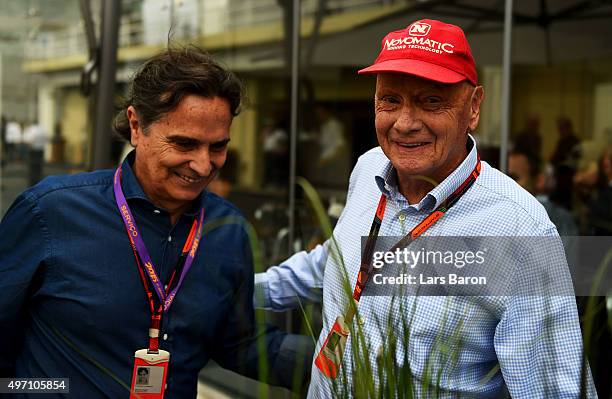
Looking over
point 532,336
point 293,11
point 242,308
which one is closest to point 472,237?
point 532,336

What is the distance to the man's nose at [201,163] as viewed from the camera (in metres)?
2.11

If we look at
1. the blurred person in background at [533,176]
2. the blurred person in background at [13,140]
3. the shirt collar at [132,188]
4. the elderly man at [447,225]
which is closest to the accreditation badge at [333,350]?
the elderly man at [447,225]

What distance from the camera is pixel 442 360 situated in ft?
4.36

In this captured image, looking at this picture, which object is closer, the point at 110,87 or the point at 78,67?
the point at 110,87

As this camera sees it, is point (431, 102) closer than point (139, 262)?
Yes

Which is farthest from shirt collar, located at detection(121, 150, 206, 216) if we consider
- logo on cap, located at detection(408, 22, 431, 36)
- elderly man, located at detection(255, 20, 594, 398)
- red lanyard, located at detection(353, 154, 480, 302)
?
logo on cap, located at detection(408, 22, 431, 36)

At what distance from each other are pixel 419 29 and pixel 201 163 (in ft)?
2.03

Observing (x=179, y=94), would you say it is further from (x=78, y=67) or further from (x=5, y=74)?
(x=5, y=74)

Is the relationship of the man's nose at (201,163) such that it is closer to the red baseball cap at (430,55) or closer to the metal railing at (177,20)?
the red baseball cap at (430,55)

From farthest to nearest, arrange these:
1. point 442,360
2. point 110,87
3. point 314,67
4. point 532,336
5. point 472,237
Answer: point 314,67 → point 110,87 → point 472,237 → point 532,336 → point 442,360

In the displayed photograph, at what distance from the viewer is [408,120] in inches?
73.9

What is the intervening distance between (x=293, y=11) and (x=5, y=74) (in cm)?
209

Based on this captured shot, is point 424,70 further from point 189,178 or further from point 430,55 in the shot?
point 189,178

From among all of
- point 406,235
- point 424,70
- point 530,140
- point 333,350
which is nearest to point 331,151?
point 530,140
